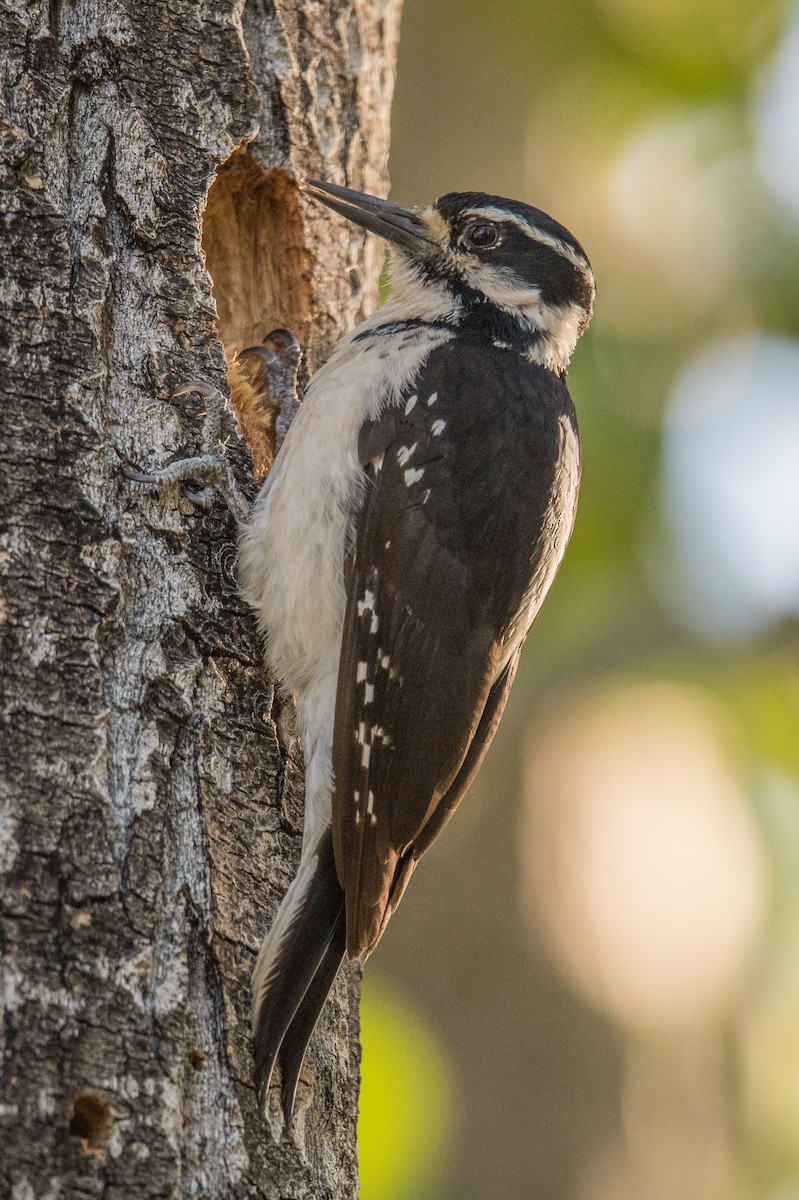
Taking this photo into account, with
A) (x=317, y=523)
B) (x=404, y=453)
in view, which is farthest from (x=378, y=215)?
(x=317, y=523)

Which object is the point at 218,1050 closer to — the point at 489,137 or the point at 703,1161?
the point at 703,1161

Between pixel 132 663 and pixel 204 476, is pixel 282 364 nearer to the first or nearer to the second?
pixel 204 476

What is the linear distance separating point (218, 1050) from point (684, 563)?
3.98m

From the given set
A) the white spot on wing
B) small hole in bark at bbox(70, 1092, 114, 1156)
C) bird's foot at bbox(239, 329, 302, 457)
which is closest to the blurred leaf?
bird's foot at bbox(239, 329, 302, 457)

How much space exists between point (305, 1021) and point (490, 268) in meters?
2.07

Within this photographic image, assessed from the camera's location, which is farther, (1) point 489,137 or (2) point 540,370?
(1) point 489,137

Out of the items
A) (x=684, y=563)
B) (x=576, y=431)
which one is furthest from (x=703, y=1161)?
(x=576, y=431)

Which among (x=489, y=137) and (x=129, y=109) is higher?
(x=489, y=137)

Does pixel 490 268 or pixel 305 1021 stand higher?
pixel 490 268

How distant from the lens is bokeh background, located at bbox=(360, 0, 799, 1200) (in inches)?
199

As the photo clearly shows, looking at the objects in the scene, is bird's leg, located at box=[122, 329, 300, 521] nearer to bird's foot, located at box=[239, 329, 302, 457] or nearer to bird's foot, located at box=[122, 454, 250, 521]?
bird's foot, located at box=[122, 454, 250, 521]

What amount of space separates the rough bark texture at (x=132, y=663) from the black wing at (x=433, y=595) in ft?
0.59

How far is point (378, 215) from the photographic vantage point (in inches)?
137

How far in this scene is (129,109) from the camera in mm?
2777
